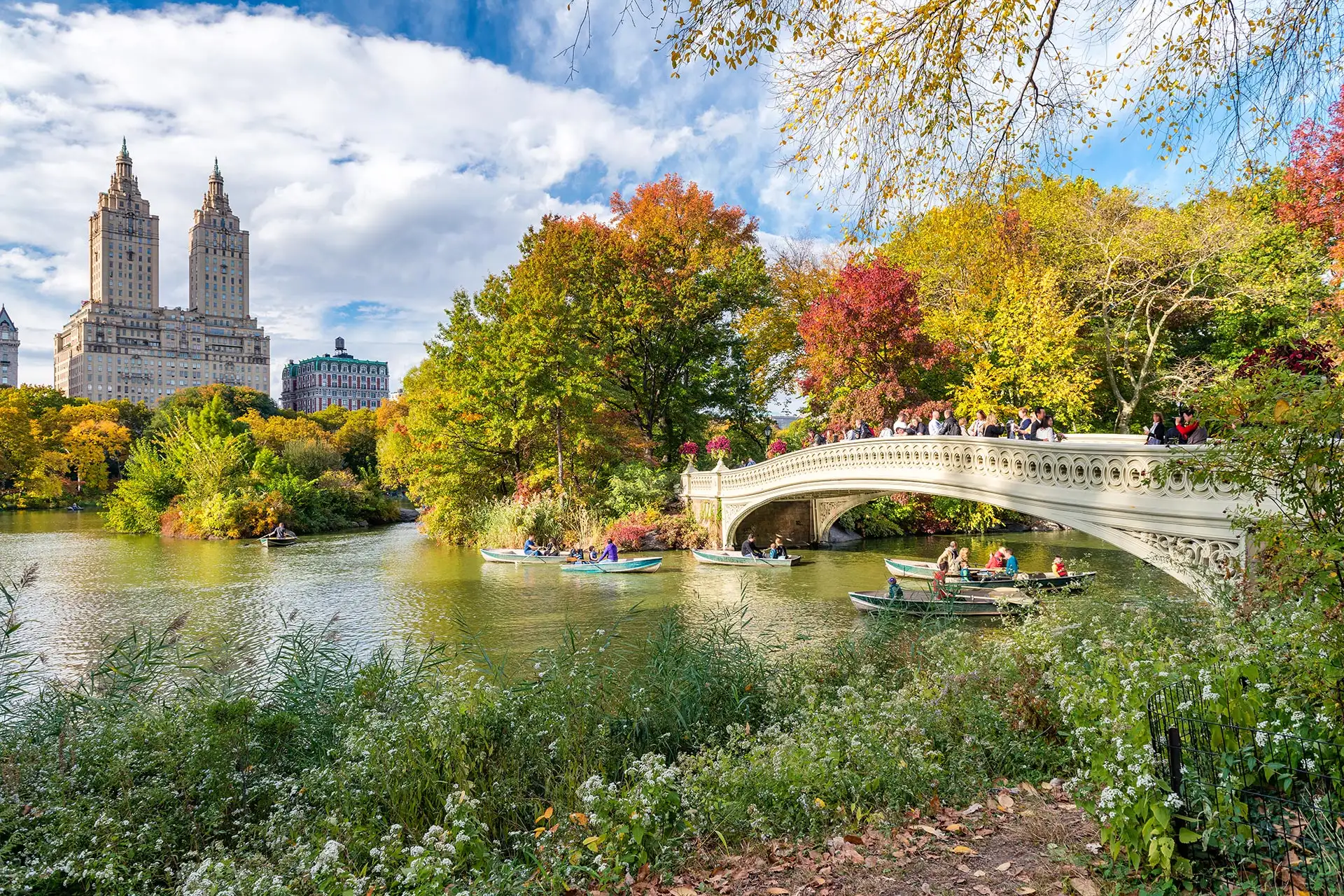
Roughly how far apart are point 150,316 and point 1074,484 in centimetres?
14647

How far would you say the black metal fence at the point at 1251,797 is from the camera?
272cm

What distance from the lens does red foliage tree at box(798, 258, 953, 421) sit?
2156 cm

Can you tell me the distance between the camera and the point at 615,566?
61.6 ft

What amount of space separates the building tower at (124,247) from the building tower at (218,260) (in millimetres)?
6563

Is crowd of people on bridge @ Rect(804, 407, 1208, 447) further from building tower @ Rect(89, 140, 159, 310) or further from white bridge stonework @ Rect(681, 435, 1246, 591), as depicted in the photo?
building tower @ Rect(89, 140, 159, 310)

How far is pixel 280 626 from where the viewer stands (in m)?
13.4

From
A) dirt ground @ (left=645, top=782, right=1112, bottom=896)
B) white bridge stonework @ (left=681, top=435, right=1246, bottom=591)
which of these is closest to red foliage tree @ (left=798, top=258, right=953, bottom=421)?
white bridge stonework @ (left=681, top=435, right=1246, bottom=591)

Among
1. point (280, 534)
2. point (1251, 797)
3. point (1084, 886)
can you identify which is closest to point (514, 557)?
point (280, 534)

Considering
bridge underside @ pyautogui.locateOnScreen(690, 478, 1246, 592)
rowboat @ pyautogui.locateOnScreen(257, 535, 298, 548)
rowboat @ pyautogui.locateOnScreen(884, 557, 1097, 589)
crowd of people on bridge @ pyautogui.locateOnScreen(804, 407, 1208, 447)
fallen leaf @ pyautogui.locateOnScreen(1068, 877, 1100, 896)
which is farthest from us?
rowboat @ pyautogui.locateOnScreen(257, 535, 298, 548)

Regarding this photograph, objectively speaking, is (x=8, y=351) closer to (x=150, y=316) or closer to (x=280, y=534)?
(x=150, y=316)

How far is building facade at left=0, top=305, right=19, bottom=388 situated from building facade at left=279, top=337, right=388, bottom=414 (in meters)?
44.6

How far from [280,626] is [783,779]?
39.7ft

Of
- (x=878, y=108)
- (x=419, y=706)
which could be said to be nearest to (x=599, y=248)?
(x=878, y=108)

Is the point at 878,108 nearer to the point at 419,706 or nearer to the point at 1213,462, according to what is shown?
the point at 1213,462
